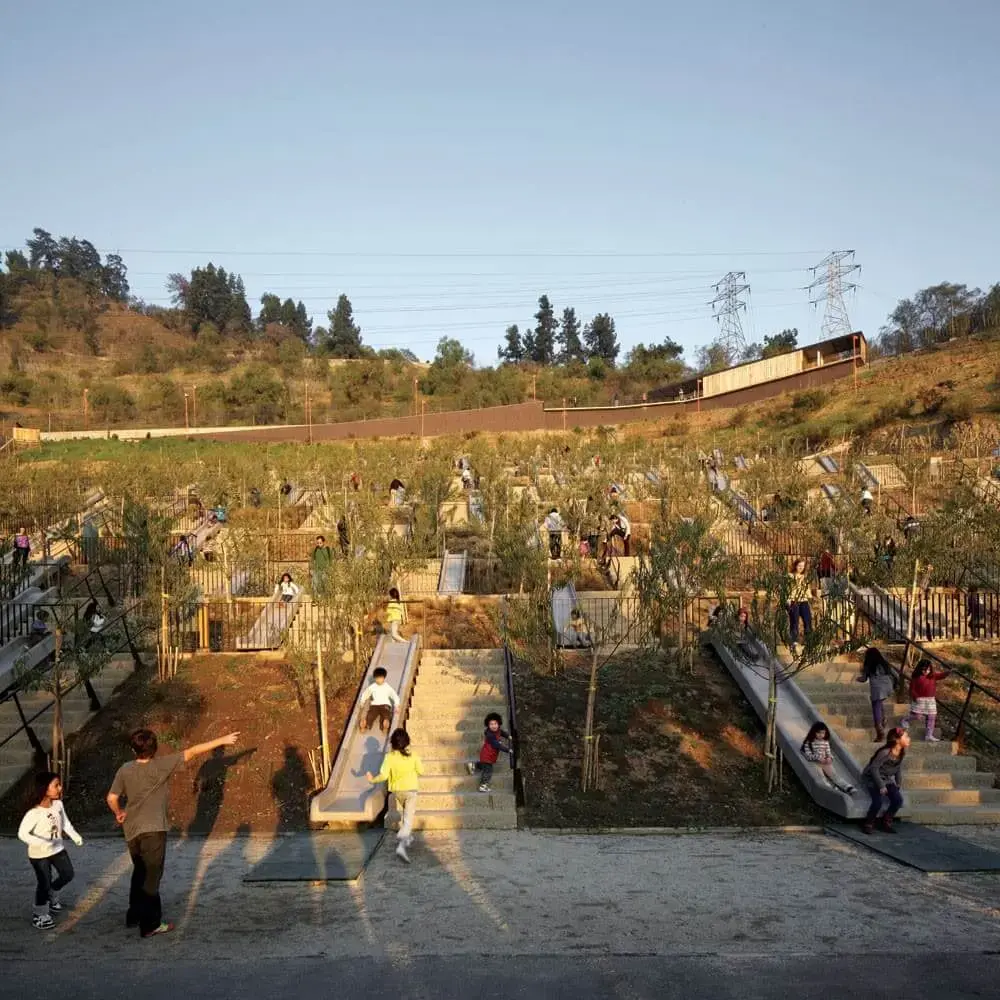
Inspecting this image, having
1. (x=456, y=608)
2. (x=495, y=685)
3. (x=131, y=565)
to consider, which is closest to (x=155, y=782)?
(x=495, y=685)

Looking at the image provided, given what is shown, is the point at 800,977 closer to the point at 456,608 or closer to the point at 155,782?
the point at 155,782

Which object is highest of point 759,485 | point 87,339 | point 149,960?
point 87,339

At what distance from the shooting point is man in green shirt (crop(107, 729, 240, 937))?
6.07 meters

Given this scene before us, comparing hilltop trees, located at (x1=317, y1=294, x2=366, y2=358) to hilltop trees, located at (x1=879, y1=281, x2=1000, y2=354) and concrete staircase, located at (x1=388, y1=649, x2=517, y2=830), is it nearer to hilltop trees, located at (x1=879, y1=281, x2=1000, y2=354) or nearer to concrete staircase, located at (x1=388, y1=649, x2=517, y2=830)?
hilltop trees, located at (x1=879, y1=281, x2=1000, y2=354)

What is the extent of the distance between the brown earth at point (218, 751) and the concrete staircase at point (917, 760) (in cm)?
709

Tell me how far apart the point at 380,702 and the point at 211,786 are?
2337 millimetres

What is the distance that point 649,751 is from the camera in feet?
40.7

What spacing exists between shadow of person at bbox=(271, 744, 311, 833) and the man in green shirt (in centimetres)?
441

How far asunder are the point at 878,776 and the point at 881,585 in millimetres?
8508

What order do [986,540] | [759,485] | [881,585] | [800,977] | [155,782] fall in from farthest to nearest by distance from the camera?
[759,485], [986,540], [881,585], [155,782], [800,977]

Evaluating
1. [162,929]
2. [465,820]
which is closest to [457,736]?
[465,820]

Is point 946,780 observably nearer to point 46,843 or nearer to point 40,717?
point 46,843

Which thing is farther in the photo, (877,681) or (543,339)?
(543,339)

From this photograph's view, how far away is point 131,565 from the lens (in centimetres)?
1853
